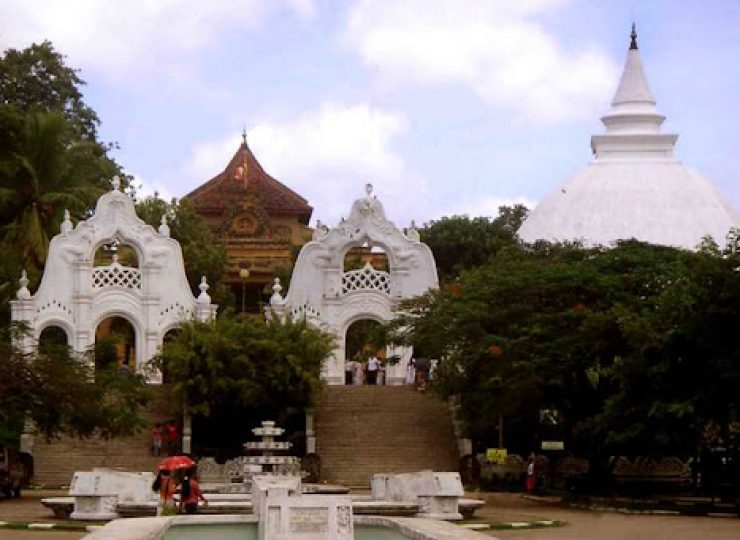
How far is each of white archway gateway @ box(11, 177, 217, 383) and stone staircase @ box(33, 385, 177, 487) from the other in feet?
14.4

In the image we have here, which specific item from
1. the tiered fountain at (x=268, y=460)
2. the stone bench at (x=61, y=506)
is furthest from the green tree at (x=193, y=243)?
the stone bench at (x=61, y=506)

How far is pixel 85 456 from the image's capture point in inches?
1842

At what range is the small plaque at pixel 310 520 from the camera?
2273cm

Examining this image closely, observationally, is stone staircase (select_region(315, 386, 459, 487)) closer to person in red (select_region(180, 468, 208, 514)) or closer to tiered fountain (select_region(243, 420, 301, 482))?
tiered fountain (select_region(243, 420, 301, 482))

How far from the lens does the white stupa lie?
72.8m

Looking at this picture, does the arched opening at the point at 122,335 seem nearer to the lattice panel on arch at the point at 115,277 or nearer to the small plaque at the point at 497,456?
the lattice panel on arch at the point at 115,277

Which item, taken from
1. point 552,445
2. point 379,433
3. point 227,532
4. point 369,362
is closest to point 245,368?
point 379,433

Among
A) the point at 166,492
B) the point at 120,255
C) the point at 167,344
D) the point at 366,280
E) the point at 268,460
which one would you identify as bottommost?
the point at 166,492

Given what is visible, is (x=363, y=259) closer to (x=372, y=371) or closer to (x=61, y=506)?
(x=372, y=371)

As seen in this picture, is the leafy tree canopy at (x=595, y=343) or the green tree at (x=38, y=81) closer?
the leafy tree canopy at (x=595, y=343)

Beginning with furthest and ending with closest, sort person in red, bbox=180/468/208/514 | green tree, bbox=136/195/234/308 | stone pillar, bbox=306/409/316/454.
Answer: green tree, bbox=136/195/234/308 < stone pillar, bbox=306/409/316/454 < person in red, bbox=180/468/208/514

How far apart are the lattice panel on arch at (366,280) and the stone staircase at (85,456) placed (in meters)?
7.86

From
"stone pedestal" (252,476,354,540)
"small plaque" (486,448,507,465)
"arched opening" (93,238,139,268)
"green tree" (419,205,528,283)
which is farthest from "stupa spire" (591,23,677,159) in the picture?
"stone pedestal" (252,476,354,540)

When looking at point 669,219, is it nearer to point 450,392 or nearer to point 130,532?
point 450,392
